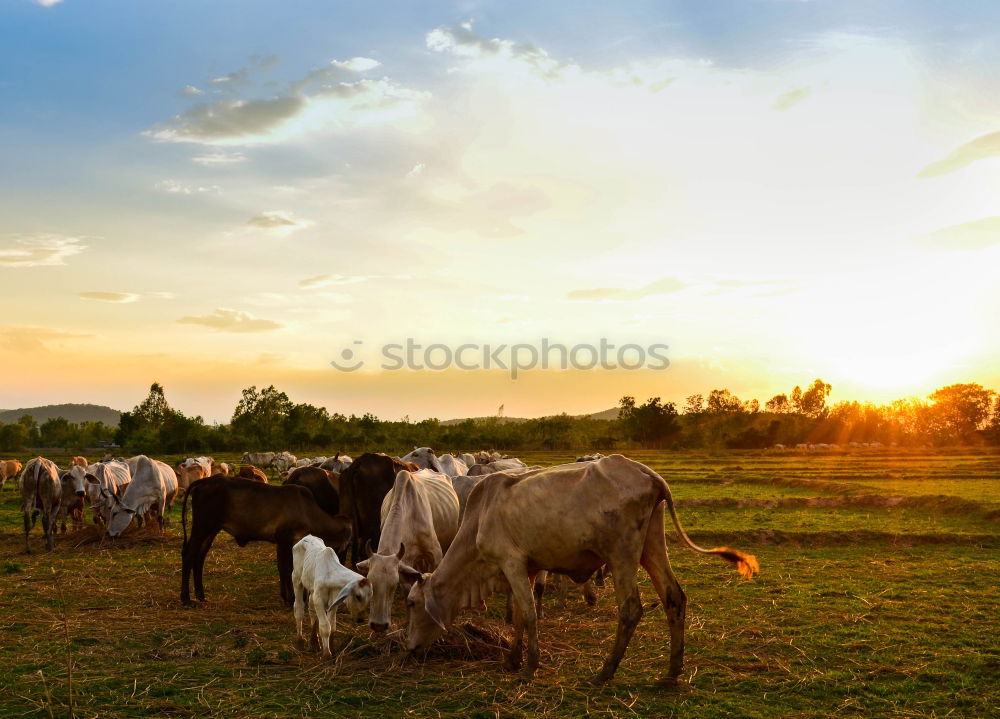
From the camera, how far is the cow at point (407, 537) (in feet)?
30.1

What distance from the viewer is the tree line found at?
83.9 meters

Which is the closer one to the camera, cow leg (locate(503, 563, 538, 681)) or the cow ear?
cow leg (locate(503, 563, 538, 681))

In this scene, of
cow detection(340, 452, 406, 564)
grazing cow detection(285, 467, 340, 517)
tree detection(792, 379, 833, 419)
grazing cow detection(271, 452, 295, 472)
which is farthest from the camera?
tree detection(792, 379, 833, 419)

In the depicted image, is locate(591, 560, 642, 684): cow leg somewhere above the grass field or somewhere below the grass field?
above

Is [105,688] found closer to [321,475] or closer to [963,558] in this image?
[321,475]

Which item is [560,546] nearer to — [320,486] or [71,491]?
[320,486]

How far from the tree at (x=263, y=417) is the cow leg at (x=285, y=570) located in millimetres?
74586

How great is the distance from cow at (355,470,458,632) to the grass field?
0.64 m

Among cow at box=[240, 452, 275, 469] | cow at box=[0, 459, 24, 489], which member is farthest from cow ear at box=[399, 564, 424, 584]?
cow at box=[240, 452, 275, 469]

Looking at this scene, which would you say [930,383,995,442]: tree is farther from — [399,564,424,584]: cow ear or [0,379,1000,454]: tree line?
[399,564,424,584]: cow ear

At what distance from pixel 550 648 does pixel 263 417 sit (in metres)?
89.6

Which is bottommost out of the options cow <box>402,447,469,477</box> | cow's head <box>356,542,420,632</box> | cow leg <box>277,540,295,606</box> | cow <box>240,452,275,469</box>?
cow <box>240,452,275,469</box>

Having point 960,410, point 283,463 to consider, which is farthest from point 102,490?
point 960,410

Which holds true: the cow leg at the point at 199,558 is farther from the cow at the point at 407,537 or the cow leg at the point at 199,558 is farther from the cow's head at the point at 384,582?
the cow's head at the point at 384,582
